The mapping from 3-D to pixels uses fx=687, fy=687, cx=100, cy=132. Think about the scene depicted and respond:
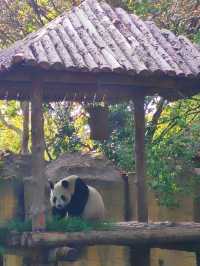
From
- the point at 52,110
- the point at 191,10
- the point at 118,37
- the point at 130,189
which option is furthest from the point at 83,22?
the point at 52,110

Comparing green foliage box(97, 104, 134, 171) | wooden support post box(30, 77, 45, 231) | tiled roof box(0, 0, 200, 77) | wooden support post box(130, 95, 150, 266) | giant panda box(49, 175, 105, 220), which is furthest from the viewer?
green foliage box(97, 104, 134, 171)

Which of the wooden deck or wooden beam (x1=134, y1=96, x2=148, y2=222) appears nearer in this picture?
the wooden deck

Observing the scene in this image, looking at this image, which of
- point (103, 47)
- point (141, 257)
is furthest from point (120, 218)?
point (103, 47)

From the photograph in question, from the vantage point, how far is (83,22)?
849 cm

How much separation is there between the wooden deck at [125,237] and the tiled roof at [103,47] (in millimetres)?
1778

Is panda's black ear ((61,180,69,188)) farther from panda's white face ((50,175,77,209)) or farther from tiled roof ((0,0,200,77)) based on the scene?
tiled roof ((0,0,200,77))

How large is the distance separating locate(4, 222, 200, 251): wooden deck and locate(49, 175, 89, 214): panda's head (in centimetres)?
83

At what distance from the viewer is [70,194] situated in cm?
905

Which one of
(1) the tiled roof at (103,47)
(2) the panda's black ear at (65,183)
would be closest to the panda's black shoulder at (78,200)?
(2) the panda's black ear at (65,183)

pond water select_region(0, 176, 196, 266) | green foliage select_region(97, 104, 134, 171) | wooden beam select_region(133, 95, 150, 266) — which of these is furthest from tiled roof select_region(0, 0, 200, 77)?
pond water select_region(0, 176, 196, 266)

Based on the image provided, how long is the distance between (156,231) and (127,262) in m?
5.23

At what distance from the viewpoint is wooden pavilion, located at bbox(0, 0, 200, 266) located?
7.43 metres

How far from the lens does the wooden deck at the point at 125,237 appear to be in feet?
23.5

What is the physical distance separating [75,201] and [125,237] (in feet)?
4.82
